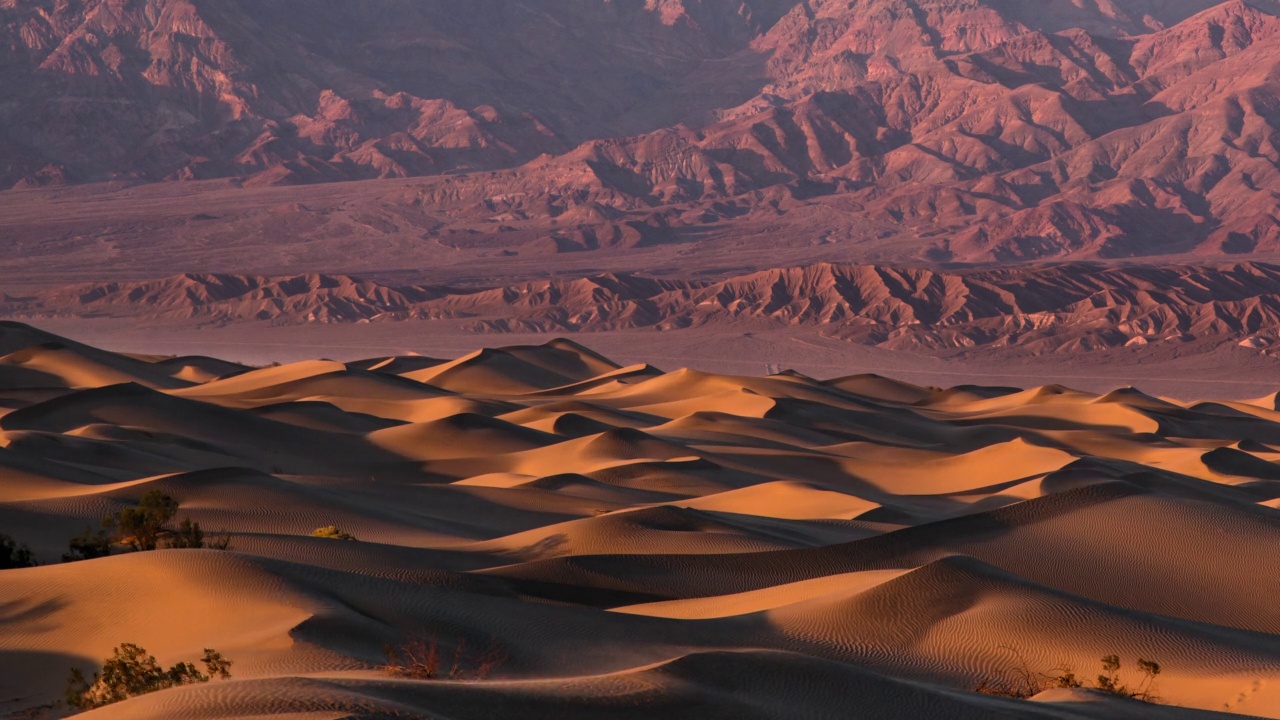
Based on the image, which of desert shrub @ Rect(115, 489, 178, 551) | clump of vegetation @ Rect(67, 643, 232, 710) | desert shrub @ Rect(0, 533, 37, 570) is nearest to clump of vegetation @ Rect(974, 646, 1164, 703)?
clump of vegetation @ Rect(67, 643, 232, 710)

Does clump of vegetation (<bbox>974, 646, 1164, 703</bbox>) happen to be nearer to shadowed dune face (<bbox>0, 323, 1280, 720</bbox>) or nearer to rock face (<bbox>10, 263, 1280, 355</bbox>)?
shadowed dune face (<bbox>0, 323, 1280, 720</bbox>)

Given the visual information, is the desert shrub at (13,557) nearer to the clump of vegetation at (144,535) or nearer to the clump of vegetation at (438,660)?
the clump of vegetation at (144,535)

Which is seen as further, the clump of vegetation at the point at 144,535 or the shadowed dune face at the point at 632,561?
the clump of vegetation at the point at 144,535

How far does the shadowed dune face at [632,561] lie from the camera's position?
13.7m

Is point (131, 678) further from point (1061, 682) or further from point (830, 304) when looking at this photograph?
point (830, 304)

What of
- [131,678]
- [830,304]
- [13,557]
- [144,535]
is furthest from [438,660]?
[830,304]

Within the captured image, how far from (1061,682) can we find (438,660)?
577 centimetres

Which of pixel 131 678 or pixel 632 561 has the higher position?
pixel 632 561

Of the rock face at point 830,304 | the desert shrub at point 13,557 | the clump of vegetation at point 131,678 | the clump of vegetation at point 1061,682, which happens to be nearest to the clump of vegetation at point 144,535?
the desert shrub at point 13,557

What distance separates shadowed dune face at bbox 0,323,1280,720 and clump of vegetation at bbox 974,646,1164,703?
0.19m

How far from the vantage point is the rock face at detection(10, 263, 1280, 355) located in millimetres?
120875

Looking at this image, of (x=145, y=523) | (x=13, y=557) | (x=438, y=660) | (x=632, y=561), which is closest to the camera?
(x=438, y=660)

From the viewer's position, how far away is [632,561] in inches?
863

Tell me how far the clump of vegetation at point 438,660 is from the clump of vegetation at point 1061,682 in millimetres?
4746
